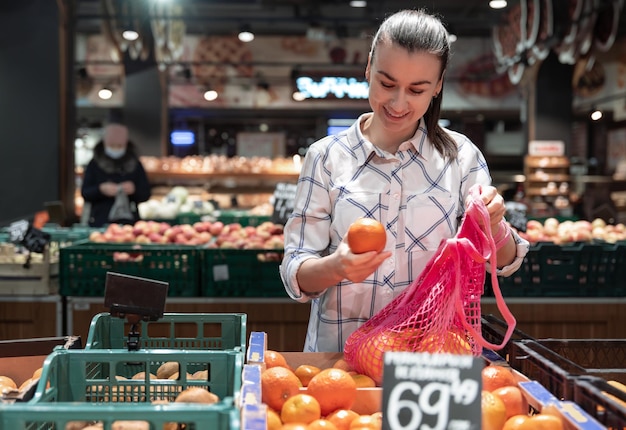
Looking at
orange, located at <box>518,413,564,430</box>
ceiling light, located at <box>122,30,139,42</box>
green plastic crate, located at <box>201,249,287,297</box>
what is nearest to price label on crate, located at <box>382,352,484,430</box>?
orange, located at <box>518,413,564,430</box>

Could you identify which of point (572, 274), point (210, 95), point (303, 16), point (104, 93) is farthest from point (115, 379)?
point (104, 93)

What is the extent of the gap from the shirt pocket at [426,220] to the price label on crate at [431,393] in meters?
0.76

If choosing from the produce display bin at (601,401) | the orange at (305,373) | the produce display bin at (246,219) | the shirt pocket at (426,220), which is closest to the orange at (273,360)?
the orange at (305,373)

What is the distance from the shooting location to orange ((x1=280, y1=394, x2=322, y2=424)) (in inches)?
58.5

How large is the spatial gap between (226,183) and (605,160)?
416 inches

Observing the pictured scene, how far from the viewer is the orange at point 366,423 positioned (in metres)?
1.42

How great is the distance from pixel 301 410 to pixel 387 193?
663mm

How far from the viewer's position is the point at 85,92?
15922mm

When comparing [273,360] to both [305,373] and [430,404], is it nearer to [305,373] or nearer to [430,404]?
[305,373]

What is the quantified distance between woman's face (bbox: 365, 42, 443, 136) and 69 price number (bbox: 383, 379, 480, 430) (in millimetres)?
816

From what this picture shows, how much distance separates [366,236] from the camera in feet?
4.98

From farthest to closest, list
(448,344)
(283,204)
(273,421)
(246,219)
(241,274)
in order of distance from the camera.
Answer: (246,219) < (283,204) < (241,274) < (448,344) < (273,421)

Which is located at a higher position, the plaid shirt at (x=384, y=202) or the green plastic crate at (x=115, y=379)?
the plaid shirt at (x=384, y=202)

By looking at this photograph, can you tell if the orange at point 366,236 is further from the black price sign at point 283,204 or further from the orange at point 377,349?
the black price sign at point 283,204
